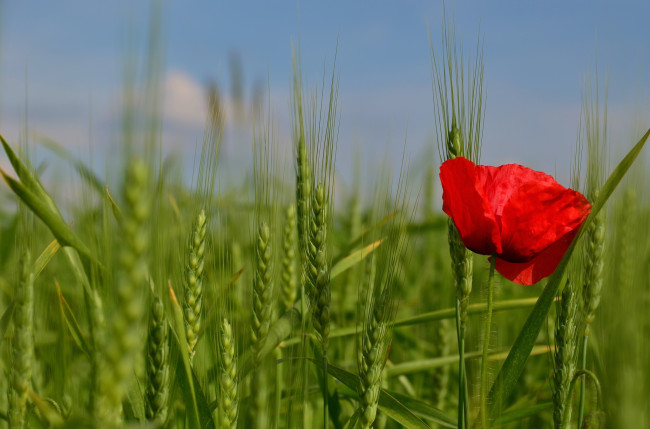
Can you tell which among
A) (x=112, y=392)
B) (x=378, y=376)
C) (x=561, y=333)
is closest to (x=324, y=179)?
A: (x=378, y=376)

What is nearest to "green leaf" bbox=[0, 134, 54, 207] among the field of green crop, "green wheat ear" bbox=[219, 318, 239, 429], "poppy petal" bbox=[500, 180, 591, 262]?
the field of green crop

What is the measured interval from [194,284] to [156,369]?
0.21m

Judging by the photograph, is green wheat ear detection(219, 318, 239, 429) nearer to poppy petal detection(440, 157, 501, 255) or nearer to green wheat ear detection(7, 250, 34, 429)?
green wheat ear detection(7, 250, 34, 429)

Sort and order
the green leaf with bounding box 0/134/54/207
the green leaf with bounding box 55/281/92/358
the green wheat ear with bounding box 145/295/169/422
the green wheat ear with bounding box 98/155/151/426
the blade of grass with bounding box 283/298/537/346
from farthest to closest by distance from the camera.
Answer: the blade of grass with bounding box 283/298/537/346
the green leaf with bounding box 55/281/92/358
the green leaf with bounding box 0/134/54/207
the green wheat ear with bounding box 145/295/169/422
the green wheat ear with bounding box 98/155/151/426

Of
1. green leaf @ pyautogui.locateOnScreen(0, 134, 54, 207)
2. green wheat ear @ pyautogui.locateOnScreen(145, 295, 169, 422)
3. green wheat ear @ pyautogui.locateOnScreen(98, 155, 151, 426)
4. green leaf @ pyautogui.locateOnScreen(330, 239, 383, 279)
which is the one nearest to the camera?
green wheat ear @ pyautogui.locateOnScreen(98, 155, 151, 426)

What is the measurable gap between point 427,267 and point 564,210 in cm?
177

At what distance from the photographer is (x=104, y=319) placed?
2.18ft

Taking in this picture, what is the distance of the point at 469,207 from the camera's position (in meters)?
0.88

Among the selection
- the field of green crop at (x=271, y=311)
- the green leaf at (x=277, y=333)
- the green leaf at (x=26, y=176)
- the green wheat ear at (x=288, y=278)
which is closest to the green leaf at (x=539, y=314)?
the field of green crop at (x=271, y=311)

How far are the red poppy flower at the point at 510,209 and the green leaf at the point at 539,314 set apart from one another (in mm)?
53

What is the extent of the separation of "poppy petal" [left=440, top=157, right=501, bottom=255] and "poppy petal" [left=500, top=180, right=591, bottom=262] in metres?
0.04

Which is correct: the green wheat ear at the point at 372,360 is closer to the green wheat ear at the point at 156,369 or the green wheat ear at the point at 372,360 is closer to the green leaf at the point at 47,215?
the green wheat ear at the point at 156,369

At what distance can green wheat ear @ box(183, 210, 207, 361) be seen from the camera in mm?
859

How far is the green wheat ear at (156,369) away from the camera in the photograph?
687mm
